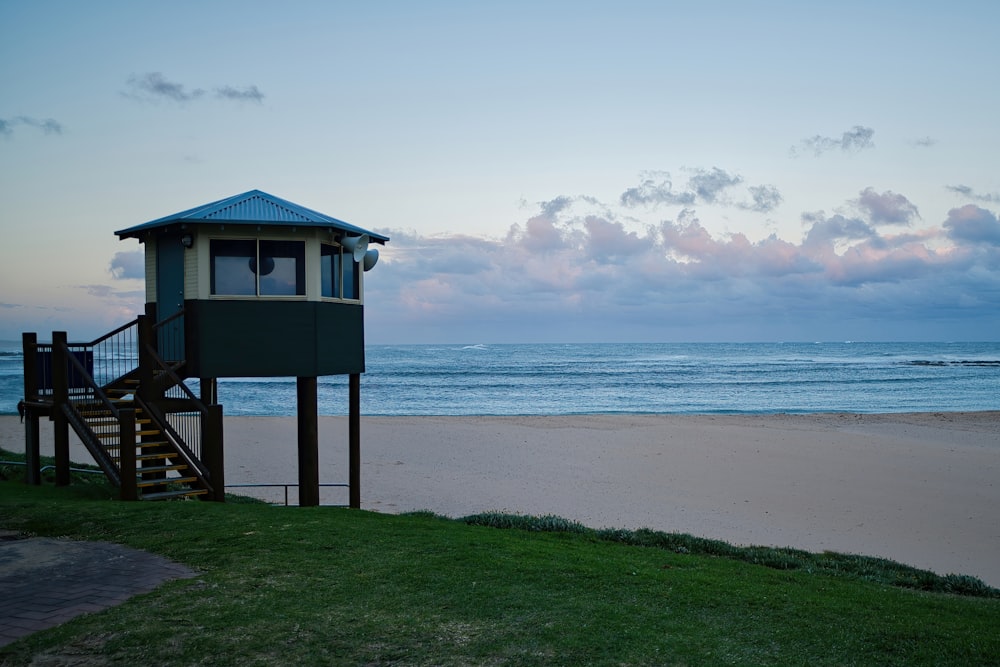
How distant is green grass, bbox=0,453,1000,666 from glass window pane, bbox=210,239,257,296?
416 cm

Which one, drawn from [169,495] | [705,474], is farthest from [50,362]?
[705,474]

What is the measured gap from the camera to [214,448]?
1184 centimetres

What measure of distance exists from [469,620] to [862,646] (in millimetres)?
2803

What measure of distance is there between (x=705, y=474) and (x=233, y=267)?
515 inches

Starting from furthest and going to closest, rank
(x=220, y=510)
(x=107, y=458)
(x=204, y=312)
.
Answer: (x=204, y=312) < (x=107, y=458) < (x=220, y=510)

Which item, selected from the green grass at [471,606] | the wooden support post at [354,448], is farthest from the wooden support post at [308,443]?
the green grass at [471,606]

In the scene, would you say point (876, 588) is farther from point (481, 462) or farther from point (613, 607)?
point (481, 462)

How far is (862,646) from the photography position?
5.61 metres

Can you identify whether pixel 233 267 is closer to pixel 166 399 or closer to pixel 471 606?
pixel 166 399

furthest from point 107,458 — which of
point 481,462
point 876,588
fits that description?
point 481,462

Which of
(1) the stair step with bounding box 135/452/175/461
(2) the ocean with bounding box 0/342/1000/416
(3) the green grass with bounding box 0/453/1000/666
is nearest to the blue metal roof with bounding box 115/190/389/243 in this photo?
(1) the stair step with bounding box 135/452/175/461

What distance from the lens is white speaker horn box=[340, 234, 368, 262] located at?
1323 centimetres

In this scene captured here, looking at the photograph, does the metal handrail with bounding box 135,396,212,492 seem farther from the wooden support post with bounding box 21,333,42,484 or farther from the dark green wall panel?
the wooden support post with bounding box 21,333,42,484

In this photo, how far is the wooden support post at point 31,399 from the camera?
1301 centimetres
